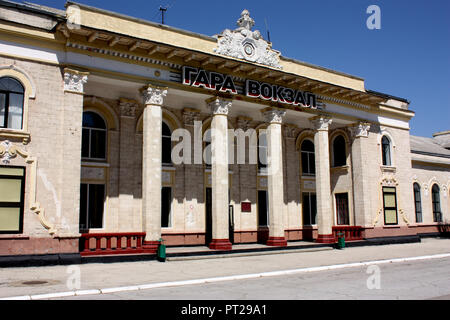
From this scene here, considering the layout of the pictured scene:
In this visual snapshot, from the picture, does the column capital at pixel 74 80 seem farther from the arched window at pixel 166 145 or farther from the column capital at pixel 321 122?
the column capital at pixel 321 122

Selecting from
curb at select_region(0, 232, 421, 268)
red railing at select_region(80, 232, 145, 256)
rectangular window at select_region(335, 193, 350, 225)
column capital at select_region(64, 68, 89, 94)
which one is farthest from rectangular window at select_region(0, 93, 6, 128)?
rectangular window at select_region(335, 193, 350, 225)

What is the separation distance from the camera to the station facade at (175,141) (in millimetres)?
16578

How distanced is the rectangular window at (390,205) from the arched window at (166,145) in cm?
1455

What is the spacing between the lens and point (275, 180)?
22.8 m

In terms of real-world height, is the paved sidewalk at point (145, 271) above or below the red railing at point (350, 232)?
below

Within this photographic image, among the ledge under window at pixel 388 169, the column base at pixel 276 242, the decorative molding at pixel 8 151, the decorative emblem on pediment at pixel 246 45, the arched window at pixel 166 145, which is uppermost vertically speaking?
the decorative emblem on pediment at pixel 246 45

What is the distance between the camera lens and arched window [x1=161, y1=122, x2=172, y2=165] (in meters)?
23.1

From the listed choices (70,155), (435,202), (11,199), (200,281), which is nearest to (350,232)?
(435,202)

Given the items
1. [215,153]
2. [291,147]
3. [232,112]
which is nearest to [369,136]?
[291,147]

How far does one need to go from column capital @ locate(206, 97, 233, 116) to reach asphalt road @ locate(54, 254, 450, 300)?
9880 mm

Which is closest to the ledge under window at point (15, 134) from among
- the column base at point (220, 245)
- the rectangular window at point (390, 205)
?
the column base at point (220, 245)

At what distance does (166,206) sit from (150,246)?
4.72 metres
